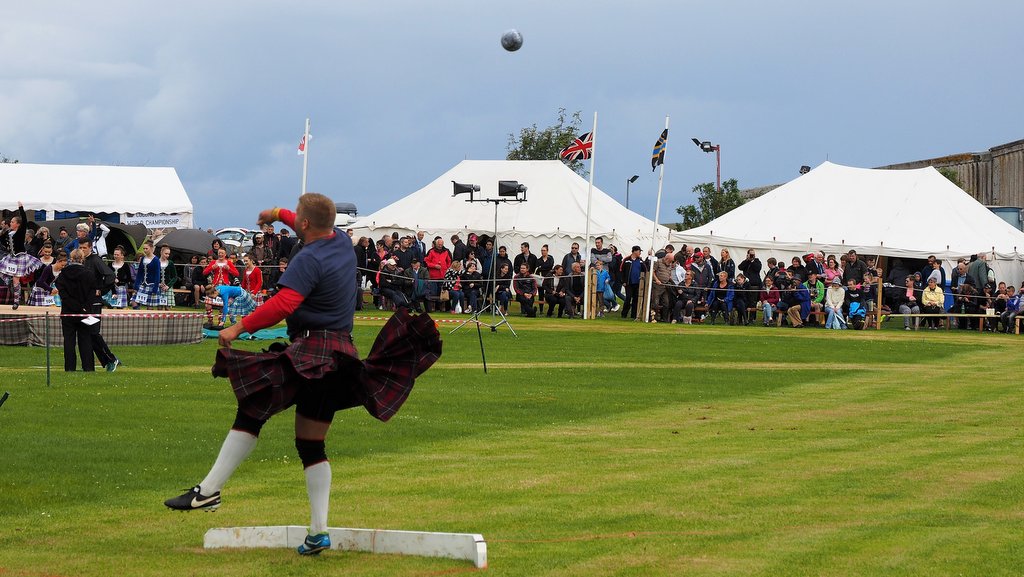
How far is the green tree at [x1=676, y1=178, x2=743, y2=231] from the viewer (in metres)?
55.2

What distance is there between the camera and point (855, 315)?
95.0 feet

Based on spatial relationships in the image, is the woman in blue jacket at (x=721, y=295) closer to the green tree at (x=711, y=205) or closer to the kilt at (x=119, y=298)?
the kilt at (x=119, y=298)

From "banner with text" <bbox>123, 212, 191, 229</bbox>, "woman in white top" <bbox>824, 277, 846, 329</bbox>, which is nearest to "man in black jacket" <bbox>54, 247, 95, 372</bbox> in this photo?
"woman in white top" <bbox>824, 277, 846, 329</bbox>

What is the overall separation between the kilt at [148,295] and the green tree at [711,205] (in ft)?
105

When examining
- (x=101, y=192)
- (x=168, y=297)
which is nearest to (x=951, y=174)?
(x=101, y=192)

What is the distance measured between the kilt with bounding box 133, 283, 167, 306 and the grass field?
9092 millimetres

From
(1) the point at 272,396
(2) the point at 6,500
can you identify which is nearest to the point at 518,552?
(1) the point at 272,396

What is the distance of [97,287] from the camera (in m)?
15.6

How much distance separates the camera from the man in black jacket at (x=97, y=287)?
51.0 feet

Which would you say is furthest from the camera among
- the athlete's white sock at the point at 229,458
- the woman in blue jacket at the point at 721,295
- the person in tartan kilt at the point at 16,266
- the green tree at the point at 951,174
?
the green tree at the point at 951,174

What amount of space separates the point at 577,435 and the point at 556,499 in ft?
11.0

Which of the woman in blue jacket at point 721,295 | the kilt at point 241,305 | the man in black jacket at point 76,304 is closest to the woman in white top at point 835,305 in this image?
the woman in blue jacket at point 721,295

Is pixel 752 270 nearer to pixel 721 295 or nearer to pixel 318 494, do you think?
pixel 721 295

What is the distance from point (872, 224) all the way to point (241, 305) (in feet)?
53.2
